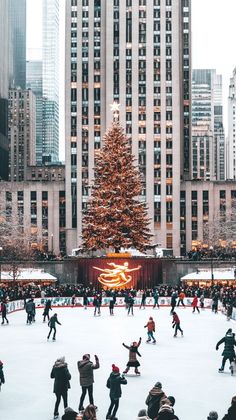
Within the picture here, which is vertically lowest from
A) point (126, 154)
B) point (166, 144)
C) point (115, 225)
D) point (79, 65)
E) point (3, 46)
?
point (115, 225)

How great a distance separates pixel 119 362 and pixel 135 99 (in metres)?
86.0

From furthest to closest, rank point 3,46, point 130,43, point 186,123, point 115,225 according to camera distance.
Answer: point 3,46
point 186,123
point 130,43
point 115,225

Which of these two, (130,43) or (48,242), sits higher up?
(130,43)

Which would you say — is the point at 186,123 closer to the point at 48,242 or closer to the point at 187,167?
the point at 187,167

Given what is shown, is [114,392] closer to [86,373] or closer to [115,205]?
[86,373]

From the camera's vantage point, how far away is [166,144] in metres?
105

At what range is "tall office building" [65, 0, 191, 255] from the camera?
340ft

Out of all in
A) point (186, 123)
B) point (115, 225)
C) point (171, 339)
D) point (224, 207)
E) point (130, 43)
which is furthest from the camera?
point (186, 123)

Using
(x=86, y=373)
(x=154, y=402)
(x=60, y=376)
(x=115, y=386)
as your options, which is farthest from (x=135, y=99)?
(x=154, y=402)

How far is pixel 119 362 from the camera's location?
21703 mm

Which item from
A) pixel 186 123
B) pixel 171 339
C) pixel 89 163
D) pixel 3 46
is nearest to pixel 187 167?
pixel 186 123

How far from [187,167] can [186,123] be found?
8856 mm

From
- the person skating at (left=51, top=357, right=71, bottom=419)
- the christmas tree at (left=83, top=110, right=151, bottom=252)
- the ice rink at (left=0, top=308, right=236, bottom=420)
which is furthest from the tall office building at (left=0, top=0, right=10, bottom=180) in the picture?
the person skating at (left=51, top=357, right=71, bottom=419)

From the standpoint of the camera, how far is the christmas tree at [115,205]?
197 ft
